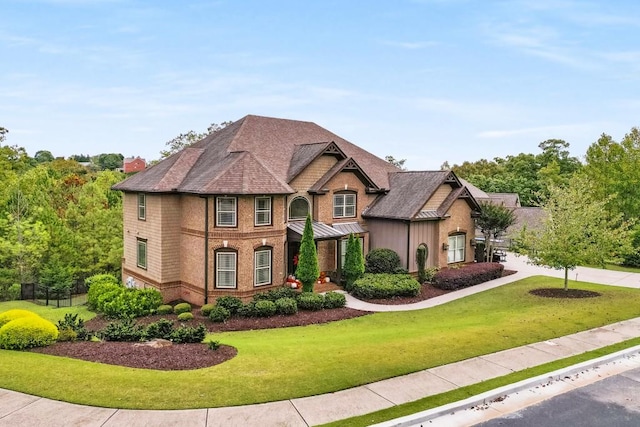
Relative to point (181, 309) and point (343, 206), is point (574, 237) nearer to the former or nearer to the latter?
point (343, 206)

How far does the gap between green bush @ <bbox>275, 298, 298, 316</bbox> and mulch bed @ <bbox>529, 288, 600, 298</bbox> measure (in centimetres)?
1210

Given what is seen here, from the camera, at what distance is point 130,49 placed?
2455 centimetres

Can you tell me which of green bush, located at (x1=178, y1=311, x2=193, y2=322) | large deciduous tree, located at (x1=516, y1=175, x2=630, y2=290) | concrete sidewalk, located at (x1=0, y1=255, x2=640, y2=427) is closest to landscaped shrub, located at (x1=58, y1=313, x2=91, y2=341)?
concrete sidewalk, located at (x1=0, y1=255, x2=640, y2=427)

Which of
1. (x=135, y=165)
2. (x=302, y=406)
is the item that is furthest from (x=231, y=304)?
(x=135, y=165)

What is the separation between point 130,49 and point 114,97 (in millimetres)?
10458

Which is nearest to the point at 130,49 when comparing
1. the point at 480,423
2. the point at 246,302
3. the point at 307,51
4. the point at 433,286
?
the point at 307,51

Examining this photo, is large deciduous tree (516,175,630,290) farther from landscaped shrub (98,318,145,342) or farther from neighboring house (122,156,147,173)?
neighboring house (122,156,147,173)

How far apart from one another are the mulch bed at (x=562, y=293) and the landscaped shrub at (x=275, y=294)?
12.2 meters

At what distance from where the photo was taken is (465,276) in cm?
2606

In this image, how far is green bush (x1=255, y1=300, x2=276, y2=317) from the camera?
1969 centimetres

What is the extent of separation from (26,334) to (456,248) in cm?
2467

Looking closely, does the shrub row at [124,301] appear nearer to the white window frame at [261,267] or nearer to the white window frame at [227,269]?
the white window frame at [227,269]

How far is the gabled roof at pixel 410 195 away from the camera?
27328 mm

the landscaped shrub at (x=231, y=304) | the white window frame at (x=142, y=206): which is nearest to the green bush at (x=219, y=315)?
the landscaped shrub at (x=231, y=304)
